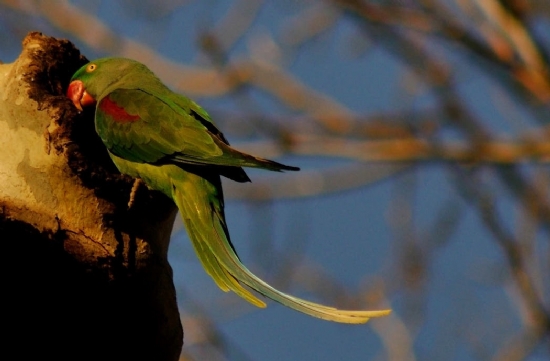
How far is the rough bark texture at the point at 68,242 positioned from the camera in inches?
82.8

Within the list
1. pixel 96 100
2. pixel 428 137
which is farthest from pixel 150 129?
pixel 428 137

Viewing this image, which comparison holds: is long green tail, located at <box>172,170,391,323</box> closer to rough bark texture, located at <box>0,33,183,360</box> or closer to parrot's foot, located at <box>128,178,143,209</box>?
rough bark texture, located at <box>0,33,183,360</box>

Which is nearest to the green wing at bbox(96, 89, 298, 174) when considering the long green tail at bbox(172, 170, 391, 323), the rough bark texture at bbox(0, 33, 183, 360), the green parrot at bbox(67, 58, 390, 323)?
the green parrot at bbox(67, 58, 390, 323)

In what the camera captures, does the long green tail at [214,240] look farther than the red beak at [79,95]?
No

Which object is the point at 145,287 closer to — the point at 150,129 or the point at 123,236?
the point at 123,236

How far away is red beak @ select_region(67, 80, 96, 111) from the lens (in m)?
3.32

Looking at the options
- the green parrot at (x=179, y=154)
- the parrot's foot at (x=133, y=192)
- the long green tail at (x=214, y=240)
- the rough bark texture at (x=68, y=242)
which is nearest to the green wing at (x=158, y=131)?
the green parrot at (x=179, y=154)

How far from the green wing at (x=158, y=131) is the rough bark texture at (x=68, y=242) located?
27 centimetres

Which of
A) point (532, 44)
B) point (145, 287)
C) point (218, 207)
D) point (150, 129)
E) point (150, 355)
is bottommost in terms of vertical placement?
point (150, 355)

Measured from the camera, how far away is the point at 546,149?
3.98 m

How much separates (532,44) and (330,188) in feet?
6.15

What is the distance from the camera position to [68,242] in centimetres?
233

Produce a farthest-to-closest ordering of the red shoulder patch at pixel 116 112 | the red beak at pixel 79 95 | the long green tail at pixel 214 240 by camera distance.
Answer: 1. the red shoulder patch at pixel 116 112
2. the red beak at pixel 79 95
3. the long green tail at pixel 214 240

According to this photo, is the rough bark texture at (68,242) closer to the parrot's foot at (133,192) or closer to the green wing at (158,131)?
the parrot's foot at (133,192)
